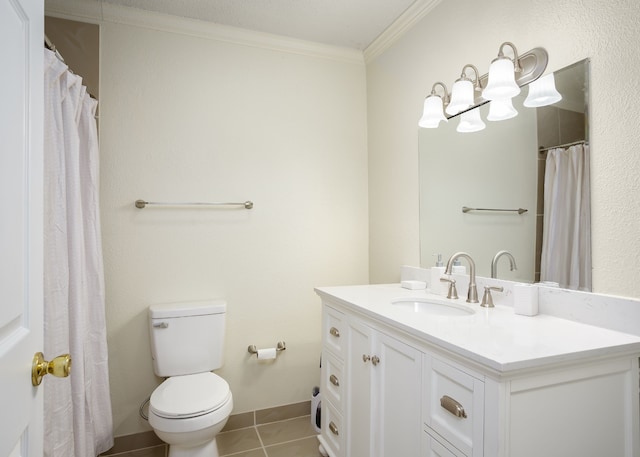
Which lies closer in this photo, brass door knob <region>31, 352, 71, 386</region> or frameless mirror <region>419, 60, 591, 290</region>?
brass door knob <region>31, 352, 71, 386</region>

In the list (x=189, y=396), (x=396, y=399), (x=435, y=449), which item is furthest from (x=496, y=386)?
(x=189, y=396)

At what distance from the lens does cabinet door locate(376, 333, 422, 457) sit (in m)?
1.15

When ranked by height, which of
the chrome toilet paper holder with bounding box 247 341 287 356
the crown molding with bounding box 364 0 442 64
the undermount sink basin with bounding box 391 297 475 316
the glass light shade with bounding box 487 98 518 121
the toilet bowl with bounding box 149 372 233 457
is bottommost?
the toilet bowl with bounding box 149 372 233 457

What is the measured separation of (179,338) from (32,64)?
1560 millimetres

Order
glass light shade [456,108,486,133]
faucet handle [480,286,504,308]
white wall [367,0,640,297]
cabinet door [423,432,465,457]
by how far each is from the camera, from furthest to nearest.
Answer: glass light shade [456,108,486,133], faucet handle [480,286,504,308], white wall [367,0,640,297], cabinet door [423,432,465,457]

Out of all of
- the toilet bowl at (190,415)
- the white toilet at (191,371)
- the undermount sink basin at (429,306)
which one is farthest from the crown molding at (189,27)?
the toilet bowl at (190,415)

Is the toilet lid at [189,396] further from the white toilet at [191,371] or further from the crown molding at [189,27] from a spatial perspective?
the crown molding at [189,27]

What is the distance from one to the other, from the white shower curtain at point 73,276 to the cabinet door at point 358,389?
44.6 inches

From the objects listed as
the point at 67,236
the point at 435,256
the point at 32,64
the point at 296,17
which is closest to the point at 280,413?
the point at 435,256

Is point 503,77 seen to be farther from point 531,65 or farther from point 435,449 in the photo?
point 435,449

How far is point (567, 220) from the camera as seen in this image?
50.3 inches

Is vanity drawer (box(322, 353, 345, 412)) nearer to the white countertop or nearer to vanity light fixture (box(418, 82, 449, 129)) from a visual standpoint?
the white countertop

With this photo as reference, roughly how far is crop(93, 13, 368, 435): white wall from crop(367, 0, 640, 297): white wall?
1.01ft

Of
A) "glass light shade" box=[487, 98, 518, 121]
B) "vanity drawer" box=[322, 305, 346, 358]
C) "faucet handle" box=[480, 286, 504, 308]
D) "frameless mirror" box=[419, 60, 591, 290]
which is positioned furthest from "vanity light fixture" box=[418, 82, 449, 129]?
"vanity drawer" box=[322, 305, 346, 358]
